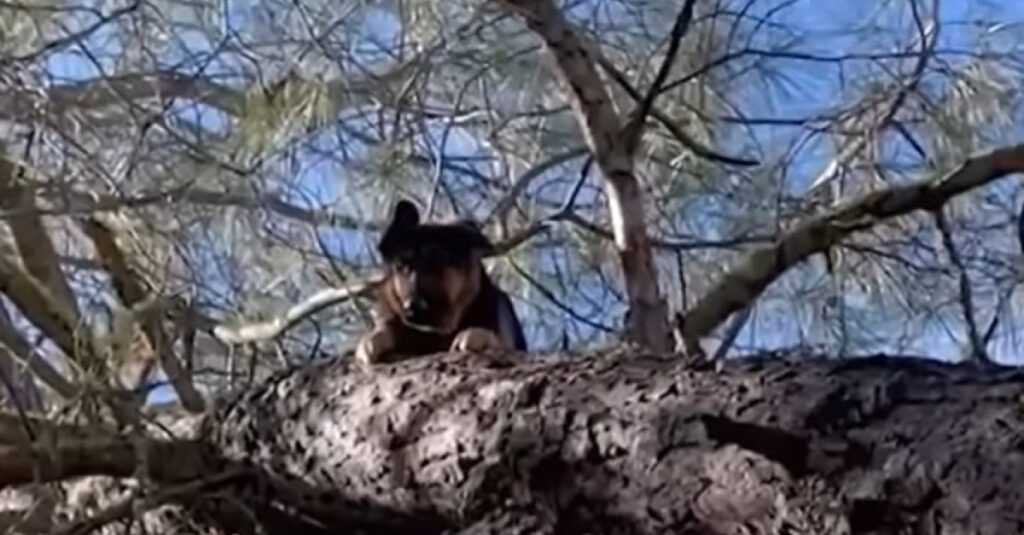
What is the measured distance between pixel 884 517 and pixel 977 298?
58.6 inches

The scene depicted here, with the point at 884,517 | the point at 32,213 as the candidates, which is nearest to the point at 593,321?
the point at 32,213

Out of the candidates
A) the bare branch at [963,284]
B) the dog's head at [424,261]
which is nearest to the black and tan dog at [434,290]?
the dog's head at [424,261]

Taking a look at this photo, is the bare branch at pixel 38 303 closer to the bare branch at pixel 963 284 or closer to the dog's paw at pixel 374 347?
the dog's paw at pixel 374 347

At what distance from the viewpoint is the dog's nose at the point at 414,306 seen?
272cm

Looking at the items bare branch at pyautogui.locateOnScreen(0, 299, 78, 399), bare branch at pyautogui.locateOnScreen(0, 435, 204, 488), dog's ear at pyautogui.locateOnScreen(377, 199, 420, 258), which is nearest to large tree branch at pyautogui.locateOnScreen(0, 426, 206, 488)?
bare branch at pyautogui.locateOnScreen(0, 435, 204, 488)

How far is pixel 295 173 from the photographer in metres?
2.78

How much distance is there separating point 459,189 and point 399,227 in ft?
1.24

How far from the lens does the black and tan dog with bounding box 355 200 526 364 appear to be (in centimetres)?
272

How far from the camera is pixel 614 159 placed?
2.61 meters

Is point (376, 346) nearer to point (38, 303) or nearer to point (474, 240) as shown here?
point (474, 240)

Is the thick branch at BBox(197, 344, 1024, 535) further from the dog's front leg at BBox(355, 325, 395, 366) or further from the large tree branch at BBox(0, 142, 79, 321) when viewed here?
the large tree branch at BBox(0, 142, 79, 321)

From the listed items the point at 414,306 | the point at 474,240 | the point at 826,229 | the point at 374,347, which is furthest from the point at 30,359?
the point at 826,229

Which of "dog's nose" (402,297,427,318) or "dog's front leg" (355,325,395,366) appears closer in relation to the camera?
"dog's front leg" (355,325,395,366)

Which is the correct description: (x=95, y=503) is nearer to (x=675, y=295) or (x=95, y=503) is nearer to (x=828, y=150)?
(x=675, y=295)
